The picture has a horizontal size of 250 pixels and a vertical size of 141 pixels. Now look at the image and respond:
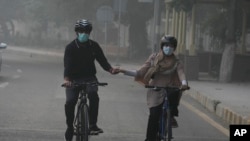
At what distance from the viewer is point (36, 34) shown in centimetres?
6088

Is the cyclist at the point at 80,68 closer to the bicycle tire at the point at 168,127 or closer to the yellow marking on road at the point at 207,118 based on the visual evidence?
the bicycle tire at the point at 168,127

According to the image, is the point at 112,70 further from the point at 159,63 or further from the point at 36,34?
the point at 36,34

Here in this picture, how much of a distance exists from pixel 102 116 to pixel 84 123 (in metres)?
4.44

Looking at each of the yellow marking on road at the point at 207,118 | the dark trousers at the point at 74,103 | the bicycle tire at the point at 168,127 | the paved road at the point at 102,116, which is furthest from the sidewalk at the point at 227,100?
the dark trousers at the point at 74,103

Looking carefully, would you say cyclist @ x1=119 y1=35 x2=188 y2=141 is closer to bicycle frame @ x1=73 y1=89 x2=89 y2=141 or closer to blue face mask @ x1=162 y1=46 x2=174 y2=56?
blue face mask @ x1=162 y1=46 x2=174 y2=56

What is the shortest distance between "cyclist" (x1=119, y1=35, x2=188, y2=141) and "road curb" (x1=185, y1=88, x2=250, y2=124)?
12.4 ft

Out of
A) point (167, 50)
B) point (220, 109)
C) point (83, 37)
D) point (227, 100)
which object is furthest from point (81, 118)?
point (227, 100)

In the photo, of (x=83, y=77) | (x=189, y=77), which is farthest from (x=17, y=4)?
(x=83, y=77)

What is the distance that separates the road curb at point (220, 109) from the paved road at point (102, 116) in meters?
0.20

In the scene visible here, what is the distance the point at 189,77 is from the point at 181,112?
8.65m

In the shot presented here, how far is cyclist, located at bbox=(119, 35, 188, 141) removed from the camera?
7.95m

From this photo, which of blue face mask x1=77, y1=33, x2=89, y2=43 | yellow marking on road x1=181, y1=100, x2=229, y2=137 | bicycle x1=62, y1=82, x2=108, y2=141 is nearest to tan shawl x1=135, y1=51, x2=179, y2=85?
bicycle x1=62, y1=82, x2=108, y2=141

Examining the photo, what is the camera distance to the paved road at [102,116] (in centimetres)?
999

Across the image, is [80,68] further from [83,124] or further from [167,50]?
[167,50]
